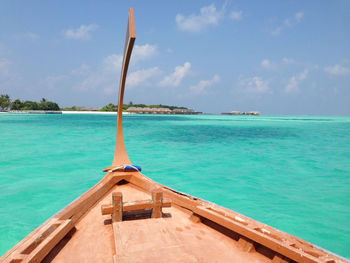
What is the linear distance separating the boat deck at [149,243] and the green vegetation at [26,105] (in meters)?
109

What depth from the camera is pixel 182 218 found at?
11.7 ft

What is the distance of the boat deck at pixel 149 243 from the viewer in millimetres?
2479

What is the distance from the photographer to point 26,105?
9750 cm

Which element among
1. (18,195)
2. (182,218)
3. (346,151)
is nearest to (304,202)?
(182,218)

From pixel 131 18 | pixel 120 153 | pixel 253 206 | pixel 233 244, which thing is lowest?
pixel 253 206

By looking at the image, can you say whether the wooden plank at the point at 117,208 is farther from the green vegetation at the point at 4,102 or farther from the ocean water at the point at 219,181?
the green vegetation at the point at 4,102

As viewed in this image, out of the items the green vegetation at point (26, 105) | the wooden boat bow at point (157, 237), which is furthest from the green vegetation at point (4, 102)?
the wooden boat bow at point (157, 237)

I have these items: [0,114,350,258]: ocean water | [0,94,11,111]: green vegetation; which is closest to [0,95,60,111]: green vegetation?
[0,94,11,111]: green vegetation

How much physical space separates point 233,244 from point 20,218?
6.83m

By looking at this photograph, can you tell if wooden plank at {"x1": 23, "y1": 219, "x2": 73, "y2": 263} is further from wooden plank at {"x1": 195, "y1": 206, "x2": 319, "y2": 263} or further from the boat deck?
wooden plank at {"x1": 195, "y1": 206, "x2": 319, "y2": 263}

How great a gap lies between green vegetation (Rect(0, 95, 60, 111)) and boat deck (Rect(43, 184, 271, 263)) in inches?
4280

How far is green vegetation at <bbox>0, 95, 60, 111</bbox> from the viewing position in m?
88.8

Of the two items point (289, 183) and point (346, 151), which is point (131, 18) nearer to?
point (289, 183)

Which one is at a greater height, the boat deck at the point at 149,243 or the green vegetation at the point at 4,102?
the green vegetation at the point at 4,102
